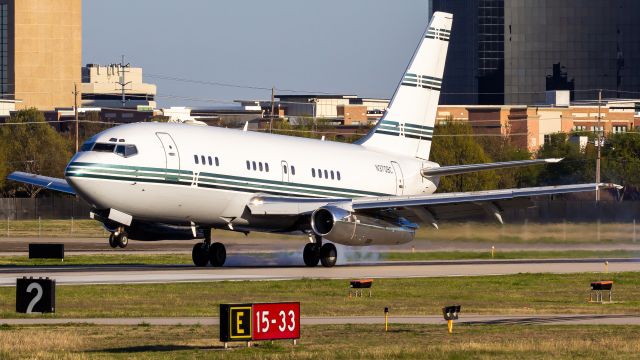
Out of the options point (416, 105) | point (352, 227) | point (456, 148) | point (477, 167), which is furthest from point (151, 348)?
point (456, 148)

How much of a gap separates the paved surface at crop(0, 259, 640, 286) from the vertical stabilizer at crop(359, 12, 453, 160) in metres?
5.41

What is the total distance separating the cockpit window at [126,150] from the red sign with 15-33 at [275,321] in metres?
21.6

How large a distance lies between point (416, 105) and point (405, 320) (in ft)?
100

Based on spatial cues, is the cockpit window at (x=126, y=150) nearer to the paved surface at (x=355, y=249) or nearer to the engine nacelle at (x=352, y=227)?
the engine nacelle at (x=352, y=227)

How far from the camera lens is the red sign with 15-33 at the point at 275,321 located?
102 ft

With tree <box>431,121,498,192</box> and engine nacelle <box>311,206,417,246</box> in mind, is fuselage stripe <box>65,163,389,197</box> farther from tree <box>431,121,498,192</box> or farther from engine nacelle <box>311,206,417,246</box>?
tree <box>431,121,498,192</box>

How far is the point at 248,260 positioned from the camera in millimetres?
64250

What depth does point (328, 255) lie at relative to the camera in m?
58.7

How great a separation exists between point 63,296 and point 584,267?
2435 centimetres

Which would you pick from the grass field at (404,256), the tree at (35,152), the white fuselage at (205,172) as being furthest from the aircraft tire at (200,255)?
the tree at (35,152)

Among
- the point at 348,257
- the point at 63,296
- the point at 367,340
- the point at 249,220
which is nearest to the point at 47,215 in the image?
the point at 348,257

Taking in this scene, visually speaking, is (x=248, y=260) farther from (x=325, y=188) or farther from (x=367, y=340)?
(x=367, y=340)

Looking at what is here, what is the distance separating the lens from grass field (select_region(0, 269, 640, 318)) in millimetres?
40562

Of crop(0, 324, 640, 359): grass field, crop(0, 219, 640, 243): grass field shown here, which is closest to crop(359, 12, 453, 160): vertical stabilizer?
crop(0, 219, 640, 243): grass field
